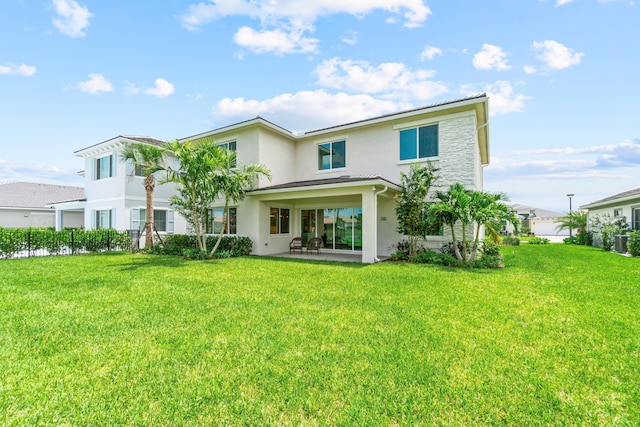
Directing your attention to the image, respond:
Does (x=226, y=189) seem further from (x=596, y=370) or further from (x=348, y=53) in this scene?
(x=596, y=370)

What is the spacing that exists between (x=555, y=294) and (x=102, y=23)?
17.4 m

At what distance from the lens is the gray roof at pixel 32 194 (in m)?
27.0

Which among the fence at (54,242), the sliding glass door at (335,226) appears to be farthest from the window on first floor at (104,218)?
the sliding glass door at (335,226)

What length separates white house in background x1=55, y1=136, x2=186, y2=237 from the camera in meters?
18.7

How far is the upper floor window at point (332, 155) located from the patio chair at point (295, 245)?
4.31m

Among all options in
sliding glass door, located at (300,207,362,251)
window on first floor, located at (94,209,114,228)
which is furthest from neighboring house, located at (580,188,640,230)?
window on first floor, located at (94,209,114,228)

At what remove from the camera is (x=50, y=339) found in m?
4.47

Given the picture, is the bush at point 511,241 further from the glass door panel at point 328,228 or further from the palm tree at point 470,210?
the glass door panel at point 328,228

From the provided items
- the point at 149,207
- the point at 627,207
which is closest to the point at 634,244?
the point at 627,207

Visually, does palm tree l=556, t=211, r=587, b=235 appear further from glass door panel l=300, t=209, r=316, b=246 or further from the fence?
the fence

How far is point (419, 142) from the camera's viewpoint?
45.3ft

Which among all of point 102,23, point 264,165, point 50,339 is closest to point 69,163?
point 102,23

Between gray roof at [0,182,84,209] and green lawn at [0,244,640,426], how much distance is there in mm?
27318

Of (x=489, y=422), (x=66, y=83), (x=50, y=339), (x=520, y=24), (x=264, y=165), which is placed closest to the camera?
(x=489, y=422)
